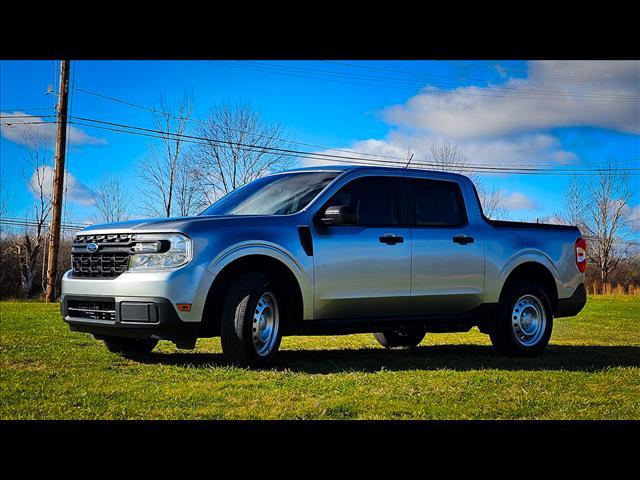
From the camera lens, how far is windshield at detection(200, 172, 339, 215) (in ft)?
26.2

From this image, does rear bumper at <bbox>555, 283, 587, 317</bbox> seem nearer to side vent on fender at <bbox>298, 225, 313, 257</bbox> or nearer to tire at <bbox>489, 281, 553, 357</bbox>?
tire at <bbox>489, 281, 553, 357</bbox>

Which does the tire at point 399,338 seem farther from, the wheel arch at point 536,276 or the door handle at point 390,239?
the door handle at point 390,239

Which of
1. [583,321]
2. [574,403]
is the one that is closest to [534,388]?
[574,403]

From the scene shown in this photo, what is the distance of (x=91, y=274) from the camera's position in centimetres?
764

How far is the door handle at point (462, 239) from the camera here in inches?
347

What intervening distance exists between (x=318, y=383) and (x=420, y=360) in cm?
237

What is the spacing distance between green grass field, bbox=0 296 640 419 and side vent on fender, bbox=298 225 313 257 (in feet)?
4.01

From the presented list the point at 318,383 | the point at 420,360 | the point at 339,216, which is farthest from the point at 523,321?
the point at 318,383

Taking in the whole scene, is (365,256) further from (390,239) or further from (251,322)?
(251,322)

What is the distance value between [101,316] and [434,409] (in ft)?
11.4

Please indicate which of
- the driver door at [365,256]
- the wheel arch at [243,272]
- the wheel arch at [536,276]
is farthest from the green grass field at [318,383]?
the wheel arch at [536,276]

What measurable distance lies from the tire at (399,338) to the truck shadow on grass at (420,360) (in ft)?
0.90
